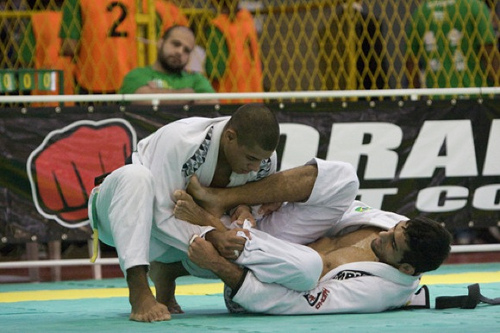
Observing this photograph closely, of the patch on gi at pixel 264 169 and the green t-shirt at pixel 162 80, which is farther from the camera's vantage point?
the green t-shirt at pixel 162 80

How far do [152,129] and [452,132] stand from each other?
214 centimetres

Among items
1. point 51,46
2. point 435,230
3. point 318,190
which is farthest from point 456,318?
point 51,46

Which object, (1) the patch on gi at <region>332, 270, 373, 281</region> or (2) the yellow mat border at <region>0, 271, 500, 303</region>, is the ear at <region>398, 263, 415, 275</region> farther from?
(2) the yellow mat border at <region>0, 271, 500, 303</region>

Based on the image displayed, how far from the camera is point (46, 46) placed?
8.06 metres

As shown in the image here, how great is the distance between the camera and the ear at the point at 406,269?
4.25m

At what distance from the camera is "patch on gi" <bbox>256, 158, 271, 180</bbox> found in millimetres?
4449

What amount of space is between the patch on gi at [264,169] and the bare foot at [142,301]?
0.71m

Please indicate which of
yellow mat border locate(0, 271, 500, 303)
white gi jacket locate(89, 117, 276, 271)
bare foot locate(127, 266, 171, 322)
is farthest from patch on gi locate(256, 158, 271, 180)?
yellow mat border locate(0, 271, 500, 303)

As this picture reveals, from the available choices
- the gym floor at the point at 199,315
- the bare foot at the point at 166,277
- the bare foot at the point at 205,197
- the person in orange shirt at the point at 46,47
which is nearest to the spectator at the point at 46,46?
the person in orange shirt at the point at 46,47

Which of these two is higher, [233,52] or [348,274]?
[233,52]

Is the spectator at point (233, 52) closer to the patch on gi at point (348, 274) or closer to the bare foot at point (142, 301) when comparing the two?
the patch on gi at point (348, 274)

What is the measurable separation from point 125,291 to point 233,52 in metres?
3.08

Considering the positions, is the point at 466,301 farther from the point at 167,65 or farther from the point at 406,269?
the point at 167,65

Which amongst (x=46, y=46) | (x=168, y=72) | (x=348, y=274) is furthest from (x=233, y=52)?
(x=348, y=274)
